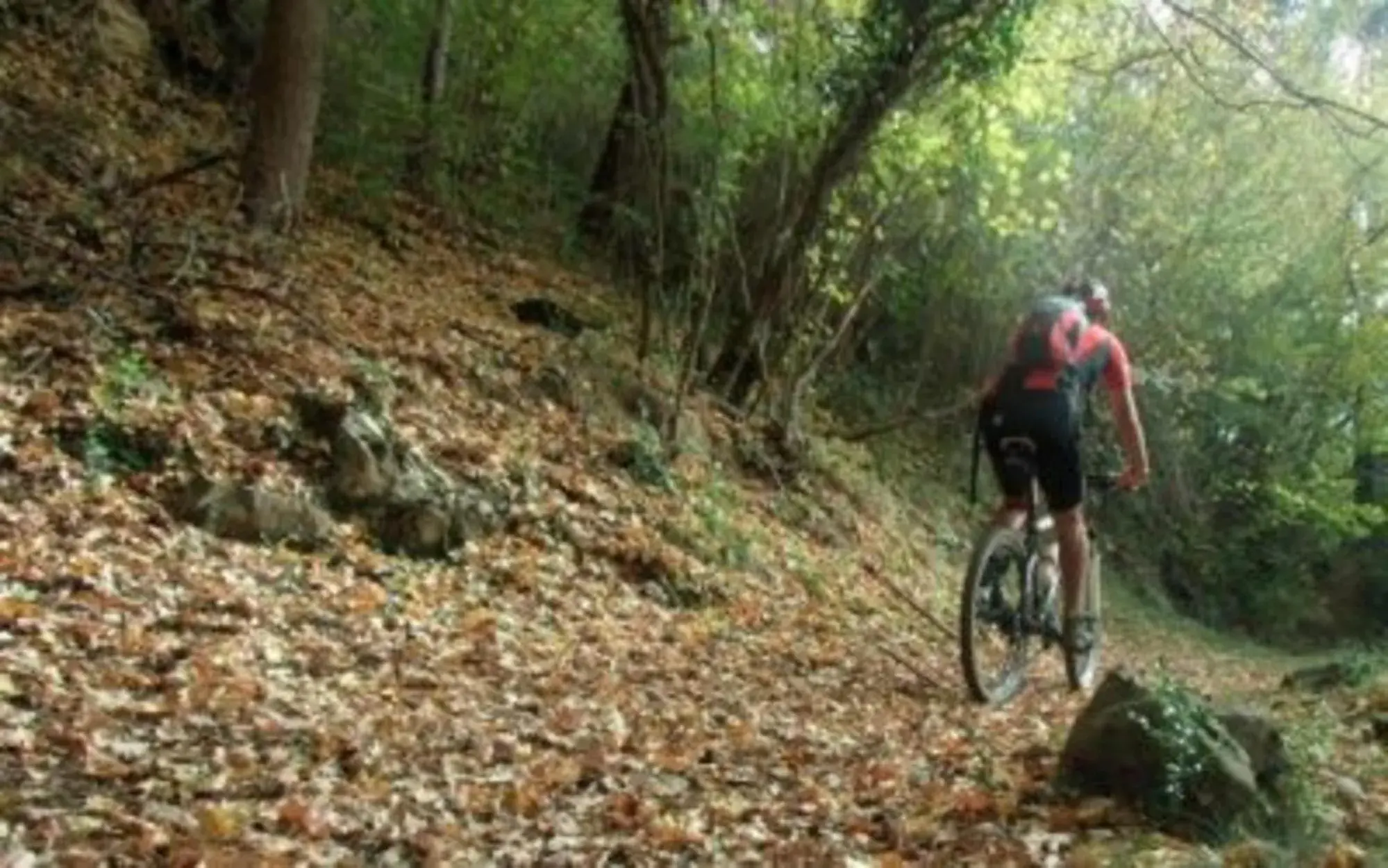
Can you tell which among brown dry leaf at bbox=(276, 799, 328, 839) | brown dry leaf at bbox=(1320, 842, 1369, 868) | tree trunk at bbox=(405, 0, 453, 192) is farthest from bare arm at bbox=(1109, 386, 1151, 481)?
tree trunk at bbox=(405, 0, 453, 192)

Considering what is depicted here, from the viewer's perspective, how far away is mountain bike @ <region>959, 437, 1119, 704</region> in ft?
21.6

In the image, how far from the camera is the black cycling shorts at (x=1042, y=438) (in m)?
6.48

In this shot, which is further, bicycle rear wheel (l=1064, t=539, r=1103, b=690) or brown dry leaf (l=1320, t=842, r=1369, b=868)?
bicycle rear wheel (l=1064, t=539, r=1103, b=690)

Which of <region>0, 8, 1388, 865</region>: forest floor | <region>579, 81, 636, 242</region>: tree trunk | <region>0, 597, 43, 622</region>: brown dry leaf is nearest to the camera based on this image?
<region>0, 8, 1388, 865</region>: forest floor

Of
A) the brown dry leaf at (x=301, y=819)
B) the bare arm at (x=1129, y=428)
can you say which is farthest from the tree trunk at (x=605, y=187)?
the brown dry leaf at (x=301, y=819)

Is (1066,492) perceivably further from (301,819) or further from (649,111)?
(649,111)

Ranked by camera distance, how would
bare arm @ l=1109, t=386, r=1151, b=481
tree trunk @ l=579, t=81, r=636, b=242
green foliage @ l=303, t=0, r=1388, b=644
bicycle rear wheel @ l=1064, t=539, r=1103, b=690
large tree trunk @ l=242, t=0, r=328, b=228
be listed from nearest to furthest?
bare arm @ l=1109, t=386, r=1151, b=481 → bicycle rear wheel @ l=1064, t=539, r=1103, b=690 → large tree trunk @ l=242, t=0, r=328, b=228 → green foliage @ l=303, t=0, r=1388, b=644 → tree trunk @ l=579, t=81, r=636, b=242

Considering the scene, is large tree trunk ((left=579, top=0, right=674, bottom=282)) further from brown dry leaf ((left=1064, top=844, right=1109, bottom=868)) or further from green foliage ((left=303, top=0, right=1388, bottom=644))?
brown dry leaf ((left=1064, top=844, right=1109, bottom=868))

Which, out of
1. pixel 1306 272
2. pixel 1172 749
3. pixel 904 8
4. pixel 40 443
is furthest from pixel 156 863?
pixel 1306 272

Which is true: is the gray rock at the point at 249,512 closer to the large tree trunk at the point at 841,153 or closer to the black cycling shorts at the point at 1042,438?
the black cycling shorts at the point at 1042,438

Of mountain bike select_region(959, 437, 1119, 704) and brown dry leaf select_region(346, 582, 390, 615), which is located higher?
mountain bike select_region(959, 437, 1119, 704)

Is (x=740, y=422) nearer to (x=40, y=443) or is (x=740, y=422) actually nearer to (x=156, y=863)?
(x=40, y=443)

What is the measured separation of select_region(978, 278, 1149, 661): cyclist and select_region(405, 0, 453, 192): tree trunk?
858 centimetres

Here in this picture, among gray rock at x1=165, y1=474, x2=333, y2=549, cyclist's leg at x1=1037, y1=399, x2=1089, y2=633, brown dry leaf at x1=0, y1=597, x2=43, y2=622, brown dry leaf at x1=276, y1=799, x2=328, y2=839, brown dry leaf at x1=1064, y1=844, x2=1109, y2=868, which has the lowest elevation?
brown dry leaf at x1=0, y1=597, x2=43, y2=622
